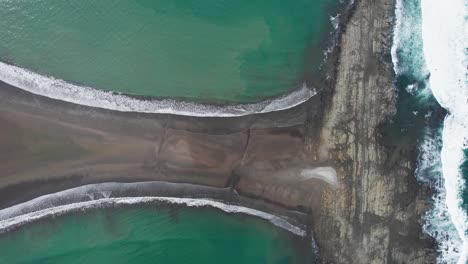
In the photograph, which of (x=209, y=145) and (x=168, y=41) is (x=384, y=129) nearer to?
(x=209, y=145)

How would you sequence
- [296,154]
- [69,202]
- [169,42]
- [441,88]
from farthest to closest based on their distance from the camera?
[169,42] < [69,202] < [441,88] < [296,154]

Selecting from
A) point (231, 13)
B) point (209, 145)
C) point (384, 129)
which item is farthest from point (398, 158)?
point (231, 13)

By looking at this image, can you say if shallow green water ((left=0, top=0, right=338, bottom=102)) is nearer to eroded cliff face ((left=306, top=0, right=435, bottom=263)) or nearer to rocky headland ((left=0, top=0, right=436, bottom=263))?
rocky headland ((left=0, top=0, right=436, bottom=263))

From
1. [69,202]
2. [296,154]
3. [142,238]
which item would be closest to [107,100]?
[69,202]

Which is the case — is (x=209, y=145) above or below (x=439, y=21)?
below

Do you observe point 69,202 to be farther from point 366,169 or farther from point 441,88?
point 441,88

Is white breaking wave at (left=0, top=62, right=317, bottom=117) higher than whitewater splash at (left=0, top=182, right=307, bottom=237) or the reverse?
higher

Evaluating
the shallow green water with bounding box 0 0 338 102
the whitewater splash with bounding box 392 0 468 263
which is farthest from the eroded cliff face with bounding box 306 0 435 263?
the shallow green water with bounding box 0 0 338 102
